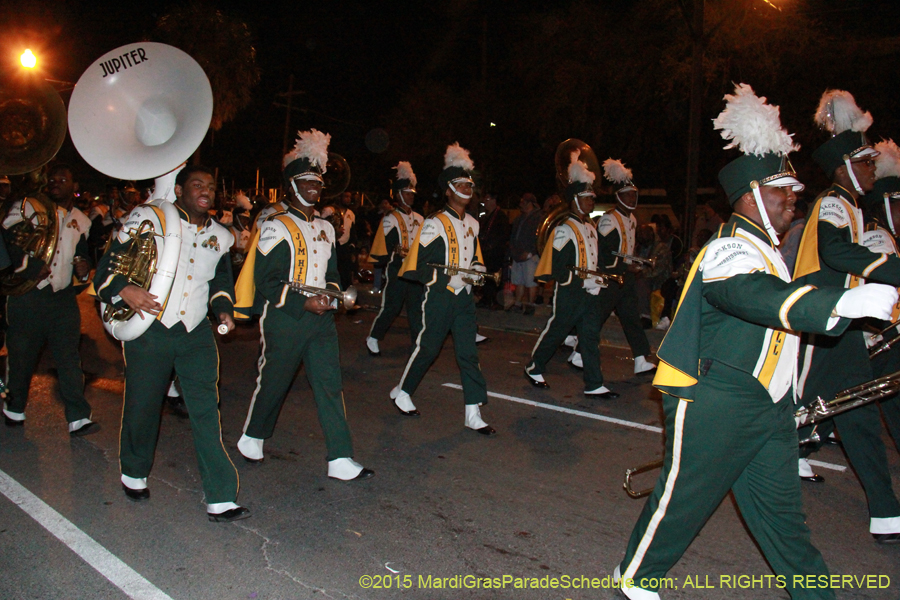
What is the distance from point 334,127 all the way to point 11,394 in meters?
34.4

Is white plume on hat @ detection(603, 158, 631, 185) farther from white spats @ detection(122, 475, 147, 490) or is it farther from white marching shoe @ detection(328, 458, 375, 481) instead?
white spats @ detection(122, 475, 147, 490)

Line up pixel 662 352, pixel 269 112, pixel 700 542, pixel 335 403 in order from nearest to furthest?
pixel 662 352 < pixel 700 542 < pixel 335 403 < pixel 269 112

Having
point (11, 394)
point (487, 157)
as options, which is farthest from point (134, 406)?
point (487, 157)

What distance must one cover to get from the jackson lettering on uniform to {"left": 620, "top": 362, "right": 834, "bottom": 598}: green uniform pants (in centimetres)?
357

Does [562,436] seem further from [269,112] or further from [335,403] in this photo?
[269,112]

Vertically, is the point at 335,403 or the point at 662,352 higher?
the point at 662,352

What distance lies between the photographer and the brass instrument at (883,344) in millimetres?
4488

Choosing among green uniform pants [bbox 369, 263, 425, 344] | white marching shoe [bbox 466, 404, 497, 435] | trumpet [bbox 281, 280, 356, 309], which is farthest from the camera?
green uniform pants [bbox 369, 263, 425, 344]

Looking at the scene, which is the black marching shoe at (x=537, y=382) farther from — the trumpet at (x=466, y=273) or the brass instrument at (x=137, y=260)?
the brass instrument at (x=137, y=260)

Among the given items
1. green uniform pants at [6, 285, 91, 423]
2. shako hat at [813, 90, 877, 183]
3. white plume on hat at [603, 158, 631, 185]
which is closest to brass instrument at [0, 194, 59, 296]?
green uniform pants at [6, 285, 91, 423]

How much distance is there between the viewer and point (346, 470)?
5039 millimetres

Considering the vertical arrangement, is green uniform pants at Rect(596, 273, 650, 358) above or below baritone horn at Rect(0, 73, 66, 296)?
below

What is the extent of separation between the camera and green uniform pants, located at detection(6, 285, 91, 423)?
5.95 metres

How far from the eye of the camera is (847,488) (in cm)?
513
